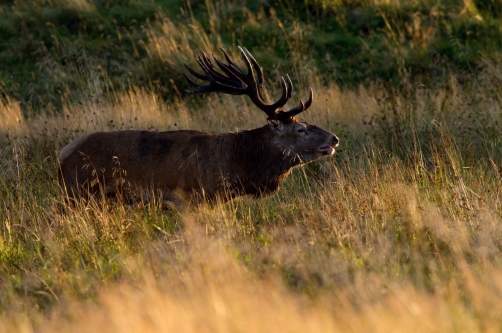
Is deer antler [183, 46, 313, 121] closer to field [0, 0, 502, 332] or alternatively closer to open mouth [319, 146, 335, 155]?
open mouth [319, 146, 335, 155]

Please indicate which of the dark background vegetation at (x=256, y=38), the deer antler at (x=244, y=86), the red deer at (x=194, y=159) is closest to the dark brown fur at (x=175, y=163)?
the red deer at (x=194, y=159)

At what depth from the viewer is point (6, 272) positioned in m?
6.18

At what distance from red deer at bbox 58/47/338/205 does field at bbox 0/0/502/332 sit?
22 cm

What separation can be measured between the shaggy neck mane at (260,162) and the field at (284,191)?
167 millimetres

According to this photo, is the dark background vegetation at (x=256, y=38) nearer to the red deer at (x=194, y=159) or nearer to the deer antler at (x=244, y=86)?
the deer antler at (x=244, y=86)

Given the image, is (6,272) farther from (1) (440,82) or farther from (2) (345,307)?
(1) (440,82)

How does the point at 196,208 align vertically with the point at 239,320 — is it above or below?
below

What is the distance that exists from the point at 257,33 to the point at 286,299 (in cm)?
973

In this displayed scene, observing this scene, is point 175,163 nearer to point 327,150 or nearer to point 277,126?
point 277,126

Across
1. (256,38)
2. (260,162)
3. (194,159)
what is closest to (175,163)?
(194,159)

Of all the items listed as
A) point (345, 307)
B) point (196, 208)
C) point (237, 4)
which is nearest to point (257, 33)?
point (237, 4)

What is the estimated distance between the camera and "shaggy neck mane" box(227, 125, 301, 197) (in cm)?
793

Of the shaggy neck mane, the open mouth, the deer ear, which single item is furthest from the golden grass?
the deer ear

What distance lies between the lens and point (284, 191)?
27.8ft
